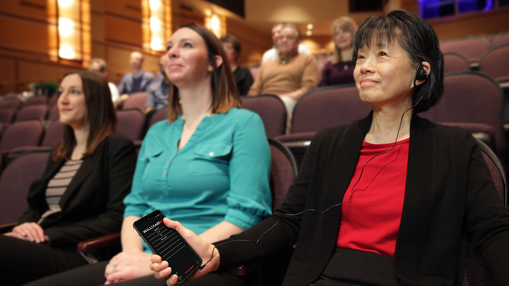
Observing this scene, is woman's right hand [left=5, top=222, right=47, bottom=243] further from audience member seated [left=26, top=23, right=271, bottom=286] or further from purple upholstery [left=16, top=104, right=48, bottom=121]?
purple upholstery [left=16, top=104, right=48, bottom=121]

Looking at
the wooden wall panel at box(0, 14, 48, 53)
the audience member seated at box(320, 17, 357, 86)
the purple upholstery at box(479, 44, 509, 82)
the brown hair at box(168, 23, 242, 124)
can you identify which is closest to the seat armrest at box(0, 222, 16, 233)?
the brown hair at box(168, 23, 242, 124)

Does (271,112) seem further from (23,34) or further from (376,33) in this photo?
(23,34)

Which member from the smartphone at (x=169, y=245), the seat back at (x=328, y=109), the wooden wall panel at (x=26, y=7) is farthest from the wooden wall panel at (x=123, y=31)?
the smartphone at (x=169, y=245)

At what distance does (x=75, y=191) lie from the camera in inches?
51.8

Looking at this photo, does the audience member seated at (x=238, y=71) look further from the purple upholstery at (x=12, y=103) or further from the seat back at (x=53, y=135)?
the purple upholstery at (x=12, y=103)

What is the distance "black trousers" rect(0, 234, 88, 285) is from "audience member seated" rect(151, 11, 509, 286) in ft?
2.13

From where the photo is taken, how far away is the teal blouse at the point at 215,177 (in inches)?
39.3

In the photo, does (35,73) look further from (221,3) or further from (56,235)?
(56,235)

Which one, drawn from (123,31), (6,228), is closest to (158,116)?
(6,228)

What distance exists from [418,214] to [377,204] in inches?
3.3

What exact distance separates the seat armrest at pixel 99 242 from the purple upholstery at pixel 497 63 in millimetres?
2334

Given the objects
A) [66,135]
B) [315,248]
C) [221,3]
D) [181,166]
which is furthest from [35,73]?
[315,248]

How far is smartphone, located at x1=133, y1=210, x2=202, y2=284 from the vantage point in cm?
65

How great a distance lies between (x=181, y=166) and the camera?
109cm
